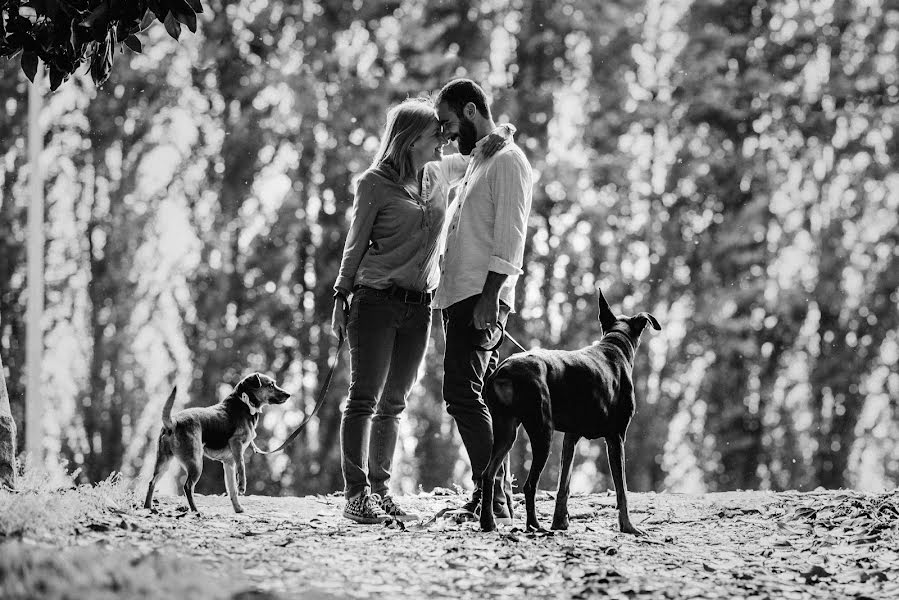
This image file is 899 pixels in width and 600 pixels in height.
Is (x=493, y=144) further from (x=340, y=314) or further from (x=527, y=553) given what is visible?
(x=527, y=553)

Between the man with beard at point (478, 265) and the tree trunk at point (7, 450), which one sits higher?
the man with beard at point (478, 265)

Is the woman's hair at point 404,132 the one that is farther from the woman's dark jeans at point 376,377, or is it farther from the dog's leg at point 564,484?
the dog's leg at point 564,484

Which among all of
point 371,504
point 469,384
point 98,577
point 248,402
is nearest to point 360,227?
point 469,384

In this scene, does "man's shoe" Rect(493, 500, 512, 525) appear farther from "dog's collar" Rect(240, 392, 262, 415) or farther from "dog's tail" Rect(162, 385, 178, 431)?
"dog's tail" Rect(162, 385, 178, 431)

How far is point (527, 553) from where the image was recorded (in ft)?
16.9

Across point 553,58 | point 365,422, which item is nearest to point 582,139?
point 553,58

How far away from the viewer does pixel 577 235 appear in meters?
11.6

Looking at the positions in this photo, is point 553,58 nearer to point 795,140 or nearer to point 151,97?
point 795,140

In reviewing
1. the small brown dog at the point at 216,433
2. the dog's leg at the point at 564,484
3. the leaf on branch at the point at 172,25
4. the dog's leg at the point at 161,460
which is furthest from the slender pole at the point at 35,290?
the dog's leg at the point at 564,484

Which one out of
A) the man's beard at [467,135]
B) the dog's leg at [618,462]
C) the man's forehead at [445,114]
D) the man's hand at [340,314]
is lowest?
the dog's leg at [618,462]

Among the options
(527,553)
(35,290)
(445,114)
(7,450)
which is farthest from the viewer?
(35,290)

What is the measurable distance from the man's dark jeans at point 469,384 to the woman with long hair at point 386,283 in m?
0.45

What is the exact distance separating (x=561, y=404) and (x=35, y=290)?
699cm

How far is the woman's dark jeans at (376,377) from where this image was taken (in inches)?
240
